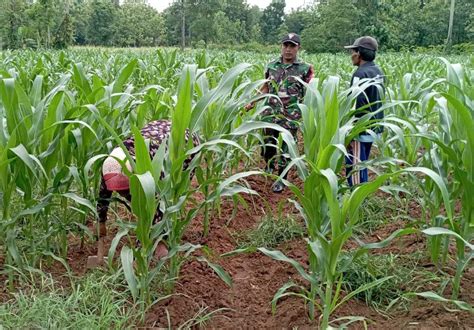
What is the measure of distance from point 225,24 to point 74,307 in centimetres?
5798

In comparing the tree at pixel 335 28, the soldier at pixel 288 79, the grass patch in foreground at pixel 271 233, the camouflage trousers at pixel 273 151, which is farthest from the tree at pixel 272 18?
the grass patch in foreground at pixel 271 233

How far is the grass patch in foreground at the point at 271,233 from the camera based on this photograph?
3598 mm

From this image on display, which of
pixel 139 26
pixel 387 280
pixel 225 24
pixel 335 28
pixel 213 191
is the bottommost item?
pixel 387 280

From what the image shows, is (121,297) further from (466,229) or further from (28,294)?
(466,229)

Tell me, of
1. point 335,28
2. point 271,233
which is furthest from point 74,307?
point 335,28

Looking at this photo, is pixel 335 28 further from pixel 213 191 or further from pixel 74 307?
pixel 74 307

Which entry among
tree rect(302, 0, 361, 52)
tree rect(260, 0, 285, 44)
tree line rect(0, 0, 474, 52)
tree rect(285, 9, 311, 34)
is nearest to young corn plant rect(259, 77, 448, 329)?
tree line rect(0, 0, 474, 52)

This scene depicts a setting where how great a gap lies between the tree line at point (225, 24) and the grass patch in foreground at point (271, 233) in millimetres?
32456

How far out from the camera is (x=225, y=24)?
5784 cm

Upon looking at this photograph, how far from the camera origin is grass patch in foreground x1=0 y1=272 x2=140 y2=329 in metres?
2.37

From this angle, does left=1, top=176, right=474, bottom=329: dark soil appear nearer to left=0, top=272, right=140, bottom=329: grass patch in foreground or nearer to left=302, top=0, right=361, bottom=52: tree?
left=0, top=272, right=140, bottom=329: grass patch in foreground

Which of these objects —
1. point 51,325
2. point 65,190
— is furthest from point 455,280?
point 65,190

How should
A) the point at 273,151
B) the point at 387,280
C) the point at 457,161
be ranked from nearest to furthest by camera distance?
the point at 457,161 → the point at 387,280 → the point at 273,151

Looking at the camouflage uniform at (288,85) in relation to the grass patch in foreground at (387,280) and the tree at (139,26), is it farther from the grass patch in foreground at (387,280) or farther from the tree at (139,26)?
the tree at (139,26)
